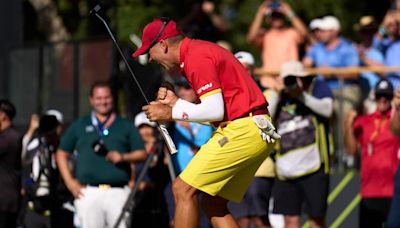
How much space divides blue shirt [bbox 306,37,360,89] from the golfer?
19.2 feet

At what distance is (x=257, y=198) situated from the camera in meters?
13.5

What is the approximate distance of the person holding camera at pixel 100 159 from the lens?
45.2 feet

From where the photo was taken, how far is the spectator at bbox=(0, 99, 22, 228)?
45.5ft

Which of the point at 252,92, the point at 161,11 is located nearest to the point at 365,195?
the point at 252,92

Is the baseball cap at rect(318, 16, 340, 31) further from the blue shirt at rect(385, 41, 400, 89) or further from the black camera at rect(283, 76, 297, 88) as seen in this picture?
the black camera at rect(283, 76, 297, 88)

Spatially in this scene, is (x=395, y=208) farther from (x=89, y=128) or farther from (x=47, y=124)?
(x=47, y=124)

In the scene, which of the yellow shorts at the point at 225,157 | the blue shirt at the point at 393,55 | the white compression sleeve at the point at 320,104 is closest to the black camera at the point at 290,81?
the white compression sleeve at the point at 320,104

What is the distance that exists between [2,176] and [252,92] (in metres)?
4.15

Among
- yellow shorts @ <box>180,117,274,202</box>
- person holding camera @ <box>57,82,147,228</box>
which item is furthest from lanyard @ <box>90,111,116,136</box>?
yellow shorts @ <box>180,117,274,202</box>

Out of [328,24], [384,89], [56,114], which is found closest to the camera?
[384,89]

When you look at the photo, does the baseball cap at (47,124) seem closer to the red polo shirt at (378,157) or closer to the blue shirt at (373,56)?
the red polo shirt at (378,157)

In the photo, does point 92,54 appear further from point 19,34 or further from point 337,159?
point 337,159

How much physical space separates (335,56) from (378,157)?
132 inches

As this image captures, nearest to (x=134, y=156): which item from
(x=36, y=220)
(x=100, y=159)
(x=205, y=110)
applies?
(x=100, y=159)
